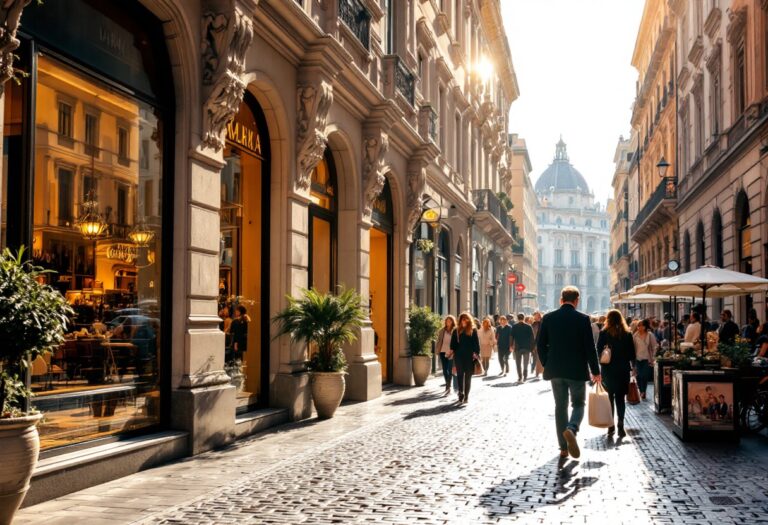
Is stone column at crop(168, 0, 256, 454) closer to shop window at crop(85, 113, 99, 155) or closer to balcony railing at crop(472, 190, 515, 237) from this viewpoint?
shop window at crop(85, 113, 99, 155)

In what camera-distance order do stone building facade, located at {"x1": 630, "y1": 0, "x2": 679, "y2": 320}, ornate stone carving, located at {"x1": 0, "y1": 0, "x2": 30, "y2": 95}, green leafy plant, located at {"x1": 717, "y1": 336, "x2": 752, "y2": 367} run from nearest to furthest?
ornate stone carving, located at {"x1": 0, "y1": 0, "x2": 30, "y2": 95}, green leafy plant, located at {"x1": 717, "y1": 336, "x2": 752, "y2": 367}, stone building facade, located at {"x1": 630, "y1": 0, "x2": 679, "y2": 320}

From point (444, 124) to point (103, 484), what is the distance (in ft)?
68.1

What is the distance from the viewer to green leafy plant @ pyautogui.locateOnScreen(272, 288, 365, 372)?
13.1m

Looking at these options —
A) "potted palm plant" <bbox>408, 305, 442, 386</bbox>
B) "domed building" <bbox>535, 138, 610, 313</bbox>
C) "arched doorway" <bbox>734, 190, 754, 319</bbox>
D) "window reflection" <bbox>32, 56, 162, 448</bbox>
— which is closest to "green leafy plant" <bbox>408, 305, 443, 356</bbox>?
"potted palm plant" <bbox>408, 305, 442, 386</bbox>

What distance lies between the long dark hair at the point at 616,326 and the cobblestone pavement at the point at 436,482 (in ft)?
4.47

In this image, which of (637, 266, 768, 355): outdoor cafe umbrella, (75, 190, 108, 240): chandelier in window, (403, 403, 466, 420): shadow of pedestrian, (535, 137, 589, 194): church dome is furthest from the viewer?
(535, 137, 589, 194): church dome

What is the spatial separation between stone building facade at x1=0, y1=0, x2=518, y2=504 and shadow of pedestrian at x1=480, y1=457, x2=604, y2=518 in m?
3.54

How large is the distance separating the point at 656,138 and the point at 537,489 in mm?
42271

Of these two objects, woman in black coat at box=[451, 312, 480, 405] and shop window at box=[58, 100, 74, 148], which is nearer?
shop window at box=[58, 100, 74, 148]

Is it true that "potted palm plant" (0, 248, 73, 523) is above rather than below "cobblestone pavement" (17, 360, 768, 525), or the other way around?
above

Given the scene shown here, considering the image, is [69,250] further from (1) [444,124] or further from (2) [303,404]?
(1) [444,124]

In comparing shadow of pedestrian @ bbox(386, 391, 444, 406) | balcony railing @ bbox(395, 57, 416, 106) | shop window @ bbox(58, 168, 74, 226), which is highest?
balcony railing @ bbox(395, 57, 416, 106)

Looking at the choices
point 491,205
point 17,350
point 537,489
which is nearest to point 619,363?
point 537,489

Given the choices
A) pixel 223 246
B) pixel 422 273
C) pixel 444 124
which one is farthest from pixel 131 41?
pixel 444 124
